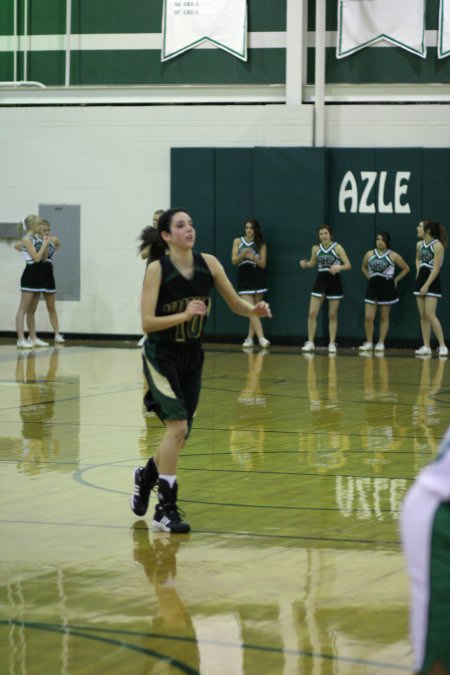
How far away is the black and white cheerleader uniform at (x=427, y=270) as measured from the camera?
1787cm

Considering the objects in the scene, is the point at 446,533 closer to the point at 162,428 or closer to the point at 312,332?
the point at 162,428

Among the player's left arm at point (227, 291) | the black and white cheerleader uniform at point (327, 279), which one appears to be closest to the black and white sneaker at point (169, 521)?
the player's left arm at point (227, 291)

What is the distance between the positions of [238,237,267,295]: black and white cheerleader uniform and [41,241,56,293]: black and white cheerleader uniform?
2983 millimetres

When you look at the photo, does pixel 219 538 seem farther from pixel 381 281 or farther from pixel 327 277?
pixel 381 281

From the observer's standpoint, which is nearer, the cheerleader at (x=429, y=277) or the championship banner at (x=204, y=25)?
the cheerleader at (x=429, y=277)

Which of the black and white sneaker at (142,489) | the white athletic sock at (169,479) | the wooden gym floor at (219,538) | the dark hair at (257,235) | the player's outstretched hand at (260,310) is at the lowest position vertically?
the wooden gym floor at (219,538)

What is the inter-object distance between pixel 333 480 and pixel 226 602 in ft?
9.75

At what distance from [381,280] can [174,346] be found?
40.0ft

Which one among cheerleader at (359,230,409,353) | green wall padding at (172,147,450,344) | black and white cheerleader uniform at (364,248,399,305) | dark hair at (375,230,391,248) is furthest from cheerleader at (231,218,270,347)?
dark hair at (375,230,391,248)

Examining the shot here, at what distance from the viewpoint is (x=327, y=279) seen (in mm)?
18531

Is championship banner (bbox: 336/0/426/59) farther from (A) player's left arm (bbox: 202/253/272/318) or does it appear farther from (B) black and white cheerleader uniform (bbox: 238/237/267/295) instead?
(A) player's left arm (bbox: 202/253/272/318)

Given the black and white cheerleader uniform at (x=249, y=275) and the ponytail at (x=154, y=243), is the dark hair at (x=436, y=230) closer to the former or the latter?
the black and white cheerleader uniform at (x=249, y=275)

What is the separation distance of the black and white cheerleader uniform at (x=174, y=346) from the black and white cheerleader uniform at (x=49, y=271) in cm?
1280

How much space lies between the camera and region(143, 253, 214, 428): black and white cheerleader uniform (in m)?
6.59
